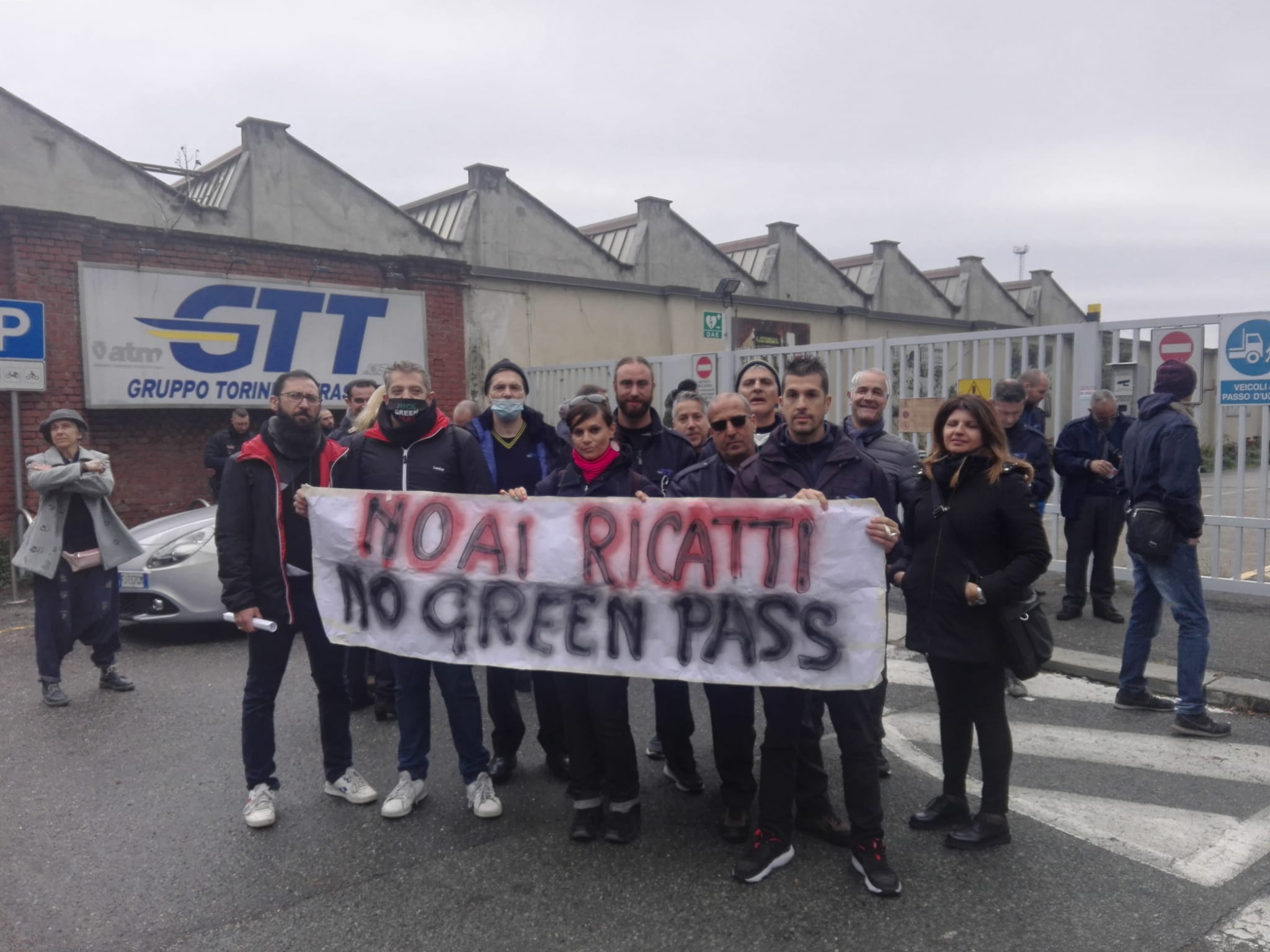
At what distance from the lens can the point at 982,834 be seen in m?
3.88

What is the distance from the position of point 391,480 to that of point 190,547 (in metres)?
4.25

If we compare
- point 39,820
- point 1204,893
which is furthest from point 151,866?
point 1204,893

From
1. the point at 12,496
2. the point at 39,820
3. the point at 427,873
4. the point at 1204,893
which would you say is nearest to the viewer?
the point at 1204,893

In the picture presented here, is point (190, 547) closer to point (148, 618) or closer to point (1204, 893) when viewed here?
point (148, 618)

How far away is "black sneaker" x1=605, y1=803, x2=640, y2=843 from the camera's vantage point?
13.1ft

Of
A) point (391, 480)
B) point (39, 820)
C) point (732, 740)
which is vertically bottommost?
point (39, 820)

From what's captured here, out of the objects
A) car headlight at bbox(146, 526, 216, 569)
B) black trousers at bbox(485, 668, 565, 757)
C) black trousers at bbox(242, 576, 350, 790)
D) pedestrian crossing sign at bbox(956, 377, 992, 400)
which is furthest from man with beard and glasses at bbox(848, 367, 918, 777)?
car headlight at bbox(146, 526, 216, 569)

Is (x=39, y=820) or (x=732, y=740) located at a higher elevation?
(x=732, y=740)

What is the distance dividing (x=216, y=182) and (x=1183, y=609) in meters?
15.8

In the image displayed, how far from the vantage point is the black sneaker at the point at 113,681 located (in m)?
6.43

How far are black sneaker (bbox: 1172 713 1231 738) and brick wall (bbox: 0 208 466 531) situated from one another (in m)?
10.7

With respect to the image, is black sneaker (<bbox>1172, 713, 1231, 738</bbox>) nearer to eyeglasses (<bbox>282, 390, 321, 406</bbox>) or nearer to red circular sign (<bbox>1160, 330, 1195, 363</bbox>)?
red circular sign (<bbox>1160, 330, 1195, 363</bbox>)

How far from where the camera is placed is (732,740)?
4039 mm

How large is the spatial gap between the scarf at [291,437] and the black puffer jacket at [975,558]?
8.80 ft
